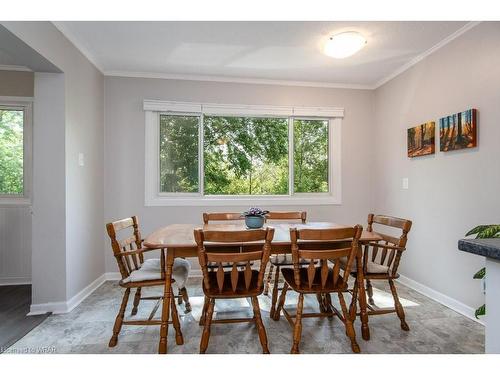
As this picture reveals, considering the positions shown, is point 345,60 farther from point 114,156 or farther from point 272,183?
point 114,156

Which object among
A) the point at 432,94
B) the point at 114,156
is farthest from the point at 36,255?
the point at 432,94

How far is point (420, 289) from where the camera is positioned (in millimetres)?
2967

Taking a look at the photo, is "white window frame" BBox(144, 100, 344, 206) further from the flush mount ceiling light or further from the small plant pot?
Answer: the small plant pot

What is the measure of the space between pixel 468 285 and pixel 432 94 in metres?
1.80

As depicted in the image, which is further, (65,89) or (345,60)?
(345,60)

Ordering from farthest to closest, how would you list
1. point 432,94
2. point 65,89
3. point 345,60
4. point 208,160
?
point 208,160, point 345,60, point 432,94, point 65,89

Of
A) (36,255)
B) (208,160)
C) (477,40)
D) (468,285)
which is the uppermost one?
(477,40)

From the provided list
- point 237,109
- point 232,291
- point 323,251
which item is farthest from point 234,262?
point 237,109

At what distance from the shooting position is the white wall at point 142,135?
335 cm

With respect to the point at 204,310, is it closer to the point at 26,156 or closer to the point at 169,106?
the point at 169,106

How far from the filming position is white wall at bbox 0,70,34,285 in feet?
10.1

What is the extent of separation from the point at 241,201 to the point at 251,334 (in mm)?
1733

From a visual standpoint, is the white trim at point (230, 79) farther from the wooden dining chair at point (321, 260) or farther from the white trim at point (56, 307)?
the white trim at point (56, 307)

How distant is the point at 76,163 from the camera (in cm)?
269
